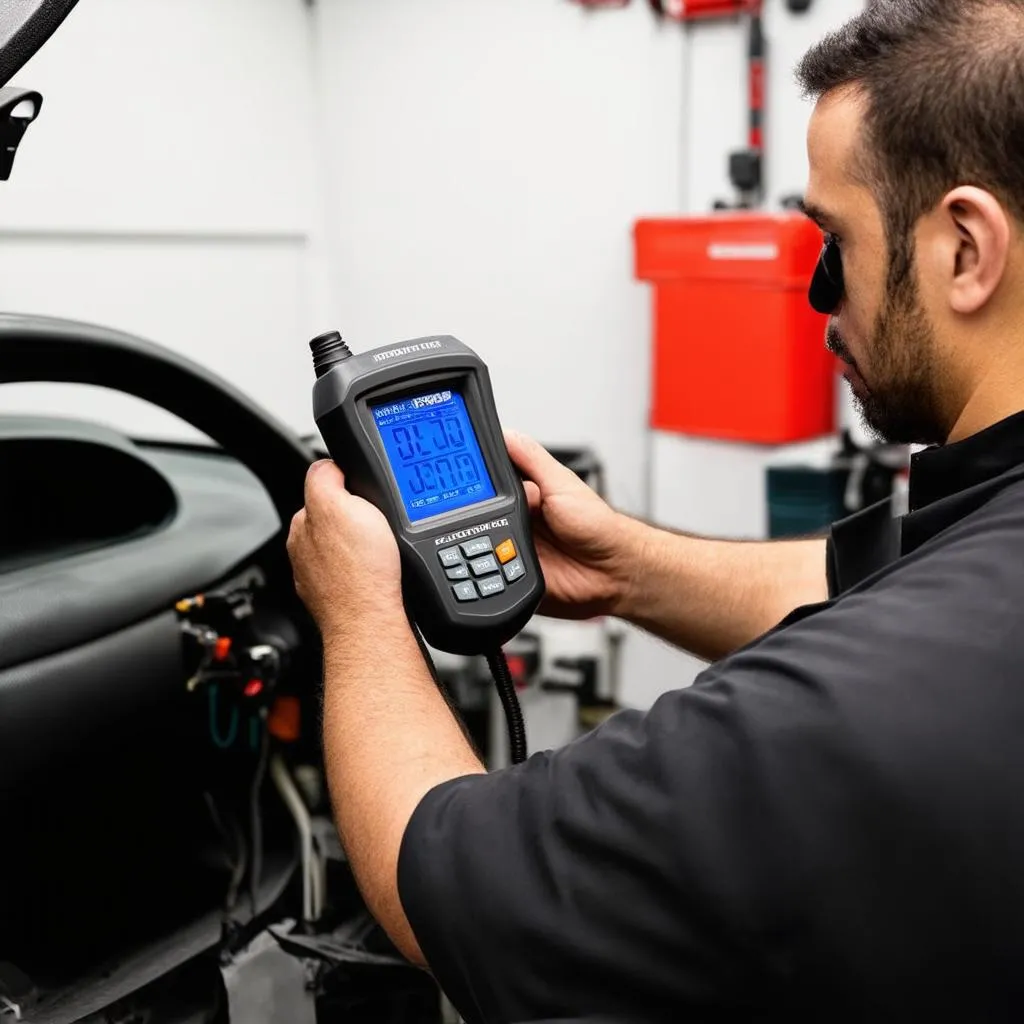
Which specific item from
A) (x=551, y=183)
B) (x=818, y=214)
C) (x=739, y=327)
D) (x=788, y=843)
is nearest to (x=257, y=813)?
(x=788, y=843)

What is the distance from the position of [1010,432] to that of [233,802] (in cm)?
64

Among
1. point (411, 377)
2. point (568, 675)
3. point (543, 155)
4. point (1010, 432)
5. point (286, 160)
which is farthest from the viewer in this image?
point (286, 160)

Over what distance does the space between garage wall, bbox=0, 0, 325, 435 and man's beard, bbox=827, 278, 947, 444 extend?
5.67ft

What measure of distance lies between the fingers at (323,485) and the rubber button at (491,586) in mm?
115

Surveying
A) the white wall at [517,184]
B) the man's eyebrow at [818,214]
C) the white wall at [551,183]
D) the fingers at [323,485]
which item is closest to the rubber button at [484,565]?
the fingers at [323,485]

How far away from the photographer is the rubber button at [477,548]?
2.60 ft

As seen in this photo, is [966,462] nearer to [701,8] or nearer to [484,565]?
[484,565]

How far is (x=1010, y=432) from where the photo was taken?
26.6 inches

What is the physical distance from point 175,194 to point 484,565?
6.09 feet

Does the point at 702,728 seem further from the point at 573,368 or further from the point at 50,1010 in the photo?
the point at 573,368

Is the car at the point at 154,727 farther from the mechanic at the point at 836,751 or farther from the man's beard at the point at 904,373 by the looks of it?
the man's beard at the point at 904,373

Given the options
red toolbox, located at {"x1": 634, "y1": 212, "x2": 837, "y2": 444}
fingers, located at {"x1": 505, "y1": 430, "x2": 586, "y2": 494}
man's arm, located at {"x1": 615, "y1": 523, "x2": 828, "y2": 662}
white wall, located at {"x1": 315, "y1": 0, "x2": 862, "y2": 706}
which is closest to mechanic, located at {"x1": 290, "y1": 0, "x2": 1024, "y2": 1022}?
fingers, located at {"x1": 505, "y1": 430, "x2": 586, "y2": 494}

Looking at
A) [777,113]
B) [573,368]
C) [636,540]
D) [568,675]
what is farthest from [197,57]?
[636,540]

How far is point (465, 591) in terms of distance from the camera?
0.78 metres
